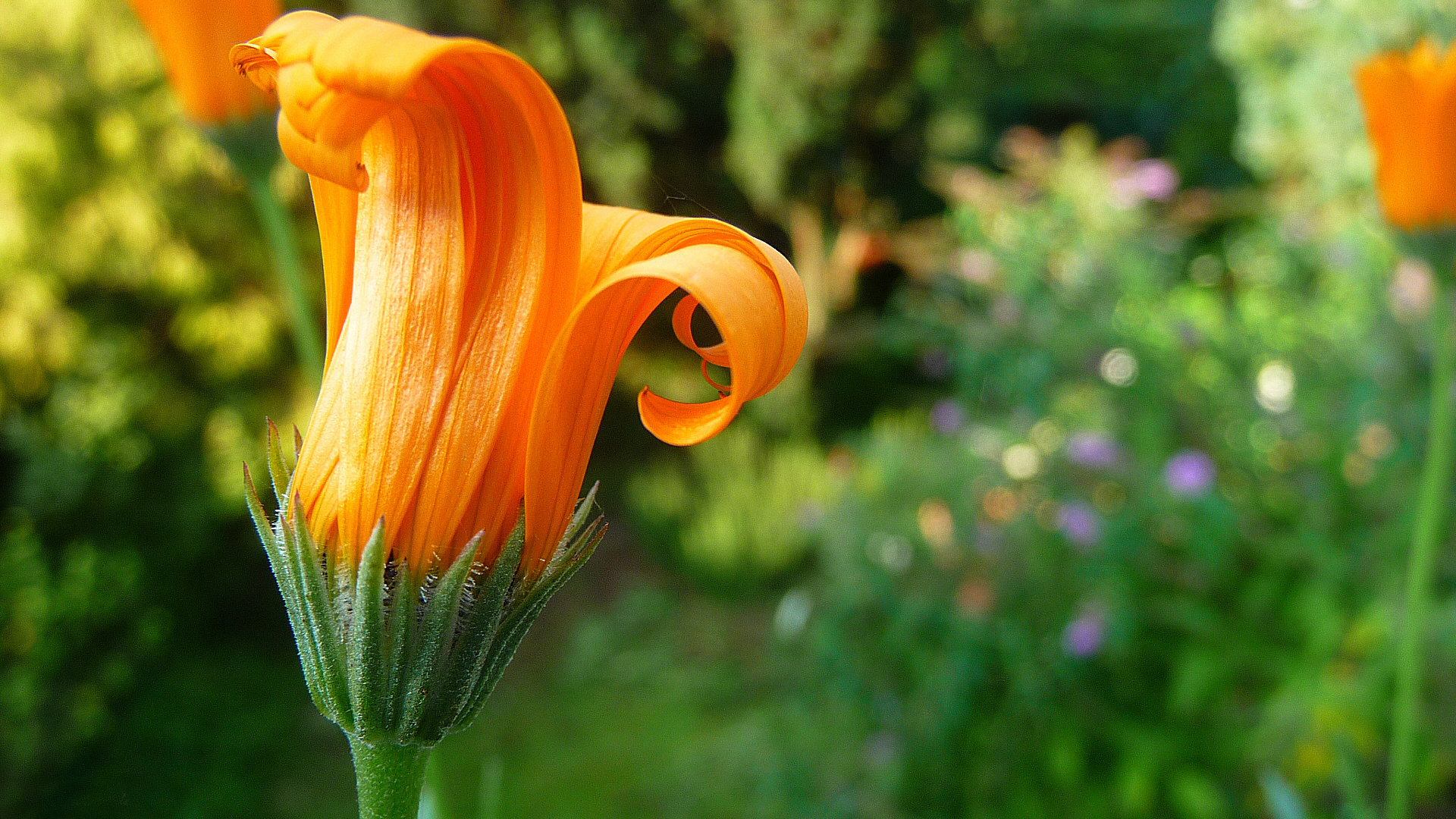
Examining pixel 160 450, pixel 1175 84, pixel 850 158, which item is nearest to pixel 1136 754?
pixel 160 450

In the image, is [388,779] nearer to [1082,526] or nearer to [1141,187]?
[1082,526]

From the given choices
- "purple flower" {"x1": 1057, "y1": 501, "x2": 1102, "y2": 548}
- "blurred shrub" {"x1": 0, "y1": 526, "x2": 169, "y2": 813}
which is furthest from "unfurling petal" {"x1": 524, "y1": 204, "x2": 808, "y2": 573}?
"blurred shrub" {"x1": 0, "y1": 526, "x2": 169, "y2": 813}

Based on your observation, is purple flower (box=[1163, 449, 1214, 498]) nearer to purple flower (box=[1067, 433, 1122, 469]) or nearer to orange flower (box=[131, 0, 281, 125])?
purple flower (box=[1067, 433, 1122, 469])

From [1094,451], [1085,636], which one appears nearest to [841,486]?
[1094,451]

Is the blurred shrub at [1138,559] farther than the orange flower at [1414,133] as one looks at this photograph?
Yes

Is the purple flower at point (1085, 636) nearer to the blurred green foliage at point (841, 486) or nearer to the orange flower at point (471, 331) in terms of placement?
the blurred green foliage at point (841, 486)

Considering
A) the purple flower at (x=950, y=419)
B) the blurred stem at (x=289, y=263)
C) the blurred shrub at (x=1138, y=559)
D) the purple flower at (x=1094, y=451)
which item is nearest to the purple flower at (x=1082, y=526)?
the blurred shrub at (x=1138, y=559)
